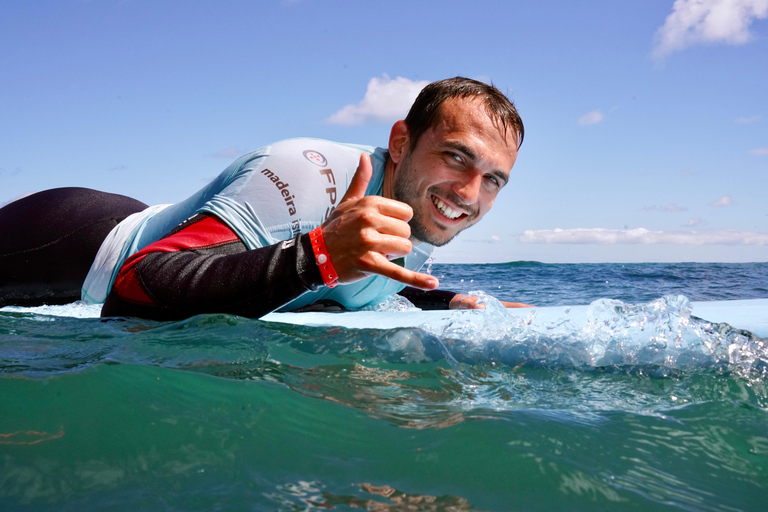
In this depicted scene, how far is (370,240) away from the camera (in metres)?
1.44

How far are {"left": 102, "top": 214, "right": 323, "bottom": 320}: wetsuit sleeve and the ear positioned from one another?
3.39 ft

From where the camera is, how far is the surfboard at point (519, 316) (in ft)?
6.93

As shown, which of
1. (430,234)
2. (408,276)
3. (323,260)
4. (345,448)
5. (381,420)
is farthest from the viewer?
(430,234)

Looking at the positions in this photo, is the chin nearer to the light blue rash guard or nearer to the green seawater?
the light blue rash guard

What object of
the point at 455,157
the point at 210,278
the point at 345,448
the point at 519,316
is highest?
the point at 455,157

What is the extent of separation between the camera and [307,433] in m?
1.07

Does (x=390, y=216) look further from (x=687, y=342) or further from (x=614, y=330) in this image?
(x=687, y=342)

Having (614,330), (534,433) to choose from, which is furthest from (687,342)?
(534,433)

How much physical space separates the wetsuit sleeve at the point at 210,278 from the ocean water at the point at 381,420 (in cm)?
11

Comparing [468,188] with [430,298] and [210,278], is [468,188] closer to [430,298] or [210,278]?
[210,278]

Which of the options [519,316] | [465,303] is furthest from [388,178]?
[465,303]

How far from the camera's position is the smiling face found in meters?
2.29

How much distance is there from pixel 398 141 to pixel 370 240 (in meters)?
1.22

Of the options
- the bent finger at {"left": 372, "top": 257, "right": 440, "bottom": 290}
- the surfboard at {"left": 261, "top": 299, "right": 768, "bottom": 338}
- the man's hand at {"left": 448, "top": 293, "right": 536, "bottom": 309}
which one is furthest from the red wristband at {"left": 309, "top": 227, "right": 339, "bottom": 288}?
the man's hand at {"left": 448, "top": 293, "right": 536, "bottom": 309}
